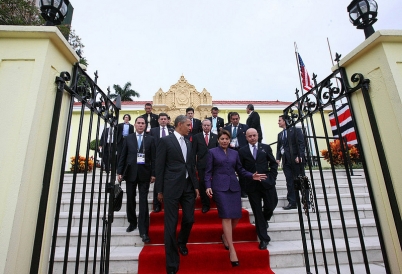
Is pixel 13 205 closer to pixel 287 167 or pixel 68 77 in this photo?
pixel 68 77

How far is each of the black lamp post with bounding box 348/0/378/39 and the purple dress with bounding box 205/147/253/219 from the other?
2.13 m

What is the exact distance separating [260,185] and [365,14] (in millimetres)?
2397

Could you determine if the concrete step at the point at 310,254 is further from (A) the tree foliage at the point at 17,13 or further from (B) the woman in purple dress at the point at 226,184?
(A) the tree foliage at the point at 17,13

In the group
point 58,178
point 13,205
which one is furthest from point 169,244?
point 13,205

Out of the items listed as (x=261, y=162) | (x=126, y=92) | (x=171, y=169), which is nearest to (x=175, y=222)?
(x=171, y=169)

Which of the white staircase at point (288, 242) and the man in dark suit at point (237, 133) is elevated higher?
the man in dark suit at point (237, 133)

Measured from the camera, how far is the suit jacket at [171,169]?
2953 millimetres

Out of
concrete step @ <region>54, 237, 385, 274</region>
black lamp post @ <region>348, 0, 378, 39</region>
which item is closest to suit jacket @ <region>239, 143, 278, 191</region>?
concrete step @ <region>54, 237, 385, 274</region>

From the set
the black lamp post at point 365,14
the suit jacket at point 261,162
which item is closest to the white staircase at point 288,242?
the suit jacket at point 261,162

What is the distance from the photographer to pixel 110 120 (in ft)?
8.74

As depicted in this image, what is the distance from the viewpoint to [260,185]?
11.4 ft

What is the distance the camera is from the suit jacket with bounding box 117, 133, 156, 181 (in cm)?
383

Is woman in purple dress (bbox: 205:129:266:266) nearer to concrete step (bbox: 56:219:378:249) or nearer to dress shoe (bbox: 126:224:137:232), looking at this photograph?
concrete step (bbox: 56:219:378:249)

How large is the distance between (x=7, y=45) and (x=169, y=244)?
243 cm
